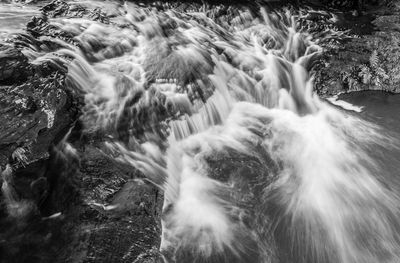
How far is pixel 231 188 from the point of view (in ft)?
20.5

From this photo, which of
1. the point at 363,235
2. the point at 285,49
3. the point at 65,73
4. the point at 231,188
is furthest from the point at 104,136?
the point at 285,49

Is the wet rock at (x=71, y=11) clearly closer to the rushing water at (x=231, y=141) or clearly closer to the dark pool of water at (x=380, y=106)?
the rushing water at (x=231, y=141)

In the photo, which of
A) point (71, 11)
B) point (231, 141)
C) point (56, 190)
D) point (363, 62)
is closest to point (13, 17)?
point (71, 11)

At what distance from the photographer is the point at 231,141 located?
721 centimetres

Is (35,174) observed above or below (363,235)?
above

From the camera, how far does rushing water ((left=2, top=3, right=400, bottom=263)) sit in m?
5.61

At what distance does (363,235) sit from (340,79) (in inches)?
171

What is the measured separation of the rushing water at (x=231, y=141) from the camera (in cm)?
561

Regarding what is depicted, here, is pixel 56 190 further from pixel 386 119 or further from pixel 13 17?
pixel 386 119

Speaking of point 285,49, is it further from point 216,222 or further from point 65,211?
point 65,211

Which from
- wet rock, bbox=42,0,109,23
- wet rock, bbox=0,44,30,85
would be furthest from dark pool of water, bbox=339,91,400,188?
wet rock, bbox=0,44,30,85

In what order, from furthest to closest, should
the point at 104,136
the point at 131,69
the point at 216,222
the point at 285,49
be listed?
the point at 285,49 < the point at 131,69 < the point at 104,136 < the point at 216,222

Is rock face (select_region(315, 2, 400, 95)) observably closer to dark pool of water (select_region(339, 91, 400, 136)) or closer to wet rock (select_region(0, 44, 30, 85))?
dark pool of water (select_region(339, 91, 400, 136))

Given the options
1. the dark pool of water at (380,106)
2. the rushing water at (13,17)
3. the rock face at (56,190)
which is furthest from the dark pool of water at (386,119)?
the rushing water at (13,17)
